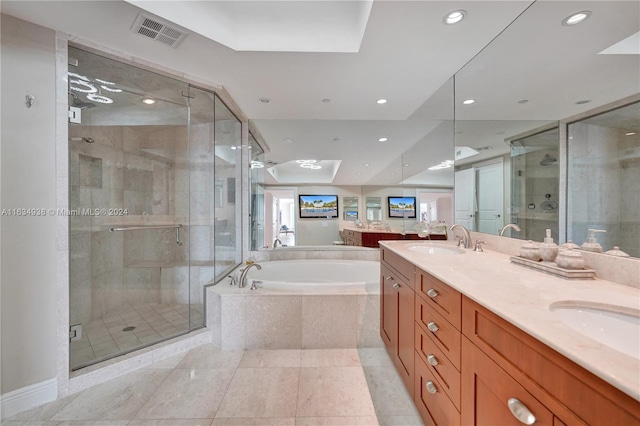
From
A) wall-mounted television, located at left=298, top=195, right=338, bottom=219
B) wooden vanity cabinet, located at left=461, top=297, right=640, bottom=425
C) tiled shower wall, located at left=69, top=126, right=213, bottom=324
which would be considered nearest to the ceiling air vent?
tiled shower wall, located at left=69, top=126, right=213, bottom=324

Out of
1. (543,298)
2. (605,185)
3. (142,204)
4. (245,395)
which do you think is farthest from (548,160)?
(142,204)

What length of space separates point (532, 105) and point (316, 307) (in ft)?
6.69

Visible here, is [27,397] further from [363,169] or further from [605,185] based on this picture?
[363,169]

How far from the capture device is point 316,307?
2.24 metres

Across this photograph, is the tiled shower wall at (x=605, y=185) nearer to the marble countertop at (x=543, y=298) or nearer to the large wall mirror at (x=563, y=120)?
the large wall mirror at (x=563, y=120)

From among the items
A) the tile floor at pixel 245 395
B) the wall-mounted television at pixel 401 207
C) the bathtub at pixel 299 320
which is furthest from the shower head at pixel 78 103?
the wall-mounted television at pixel 401 207

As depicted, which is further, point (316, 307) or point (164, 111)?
point (164, 111)

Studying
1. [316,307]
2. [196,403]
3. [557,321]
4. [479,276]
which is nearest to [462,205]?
[479,276]

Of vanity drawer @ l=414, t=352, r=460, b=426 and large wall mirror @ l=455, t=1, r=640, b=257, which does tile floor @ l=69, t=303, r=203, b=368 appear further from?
large wall mirror @ l=455, t=1, r=640, b=257

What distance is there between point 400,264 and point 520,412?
104cm

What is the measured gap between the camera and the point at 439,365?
3.69ft

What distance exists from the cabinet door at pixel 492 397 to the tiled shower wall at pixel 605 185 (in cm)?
77

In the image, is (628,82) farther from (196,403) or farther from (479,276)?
(196,403)

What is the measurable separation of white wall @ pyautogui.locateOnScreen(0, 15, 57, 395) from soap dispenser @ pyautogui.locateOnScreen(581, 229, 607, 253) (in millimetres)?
2927
